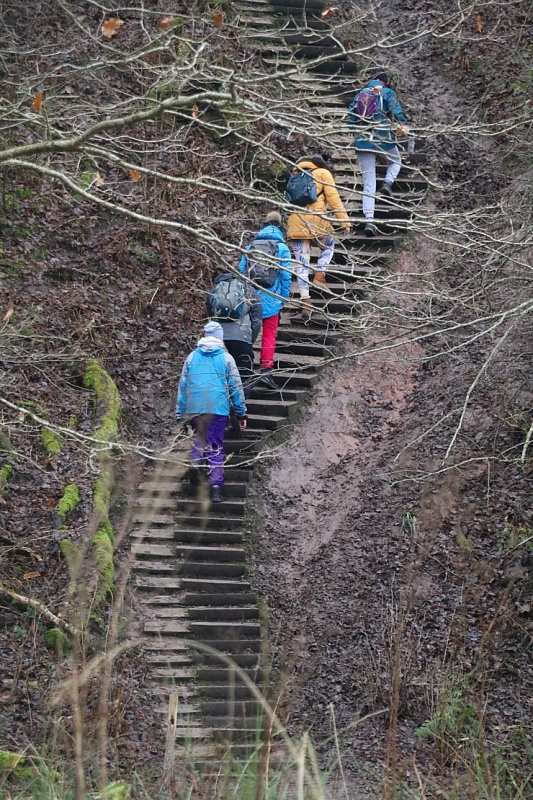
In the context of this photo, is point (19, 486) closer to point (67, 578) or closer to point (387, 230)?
point (67, 578)

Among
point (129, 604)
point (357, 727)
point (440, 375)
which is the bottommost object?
point (357, 727)

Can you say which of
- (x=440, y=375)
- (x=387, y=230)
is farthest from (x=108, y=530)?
(x=387, y=230)

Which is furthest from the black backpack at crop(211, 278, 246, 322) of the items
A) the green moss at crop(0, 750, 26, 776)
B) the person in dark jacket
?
the green moss at crop(0, 750, 26, 776)

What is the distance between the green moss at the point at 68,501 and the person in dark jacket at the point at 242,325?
2.29 metres

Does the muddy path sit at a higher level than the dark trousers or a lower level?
lower

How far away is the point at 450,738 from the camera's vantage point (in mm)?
8430

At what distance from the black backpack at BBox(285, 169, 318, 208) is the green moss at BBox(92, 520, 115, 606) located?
470 cm

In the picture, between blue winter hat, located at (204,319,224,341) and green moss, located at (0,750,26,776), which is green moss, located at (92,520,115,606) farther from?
green moss, located at (0,750,26,776)

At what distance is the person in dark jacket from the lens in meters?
11.5

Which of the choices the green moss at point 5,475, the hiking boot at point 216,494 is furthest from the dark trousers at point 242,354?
the green moss at point 5,475

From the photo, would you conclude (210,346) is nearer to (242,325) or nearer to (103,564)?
(242,325)

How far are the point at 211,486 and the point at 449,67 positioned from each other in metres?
10.9

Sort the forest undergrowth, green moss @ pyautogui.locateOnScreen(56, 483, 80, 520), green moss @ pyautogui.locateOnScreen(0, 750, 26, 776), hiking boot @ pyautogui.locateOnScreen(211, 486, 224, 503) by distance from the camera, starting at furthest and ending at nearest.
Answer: hiking boot @ pyautogui.locateOnScreen(211, 486, 224, 503) < green moss @ pyautogui.locateOnScreen(56, 483, 80, 520) < the forest undergrowth < green moss @ pyautogui.locateOnScreen(0, 750, 26, 776)

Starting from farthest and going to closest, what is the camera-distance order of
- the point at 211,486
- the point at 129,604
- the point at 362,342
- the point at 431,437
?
the point at 362,342 → the point at 431,437 → the point at 211,486 → the point at 129,604
